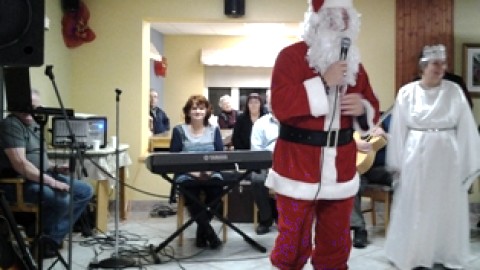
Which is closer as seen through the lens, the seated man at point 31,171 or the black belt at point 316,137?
the black belt at point 316,137

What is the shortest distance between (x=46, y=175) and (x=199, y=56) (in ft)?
18.0

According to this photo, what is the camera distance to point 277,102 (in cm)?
184

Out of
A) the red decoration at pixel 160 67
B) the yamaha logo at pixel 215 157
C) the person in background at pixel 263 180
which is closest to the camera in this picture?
the yamaha logo at pixel 215 157

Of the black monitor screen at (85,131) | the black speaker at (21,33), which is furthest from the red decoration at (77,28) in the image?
the black speaker at (21,33)

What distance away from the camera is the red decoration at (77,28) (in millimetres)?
4699

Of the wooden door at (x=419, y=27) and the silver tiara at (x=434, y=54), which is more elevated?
the wooden door at (x=419, y=27)

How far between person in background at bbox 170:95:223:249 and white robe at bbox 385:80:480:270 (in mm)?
1330

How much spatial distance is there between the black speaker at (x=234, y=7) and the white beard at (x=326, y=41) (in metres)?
2.95

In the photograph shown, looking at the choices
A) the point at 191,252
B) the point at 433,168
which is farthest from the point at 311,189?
the point at 191,252

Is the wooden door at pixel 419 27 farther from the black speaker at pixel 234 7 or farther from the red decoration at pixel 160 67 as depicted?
the red decoration at pixel 160 67

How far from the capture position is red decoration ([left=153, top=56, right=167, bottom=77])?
7.74m

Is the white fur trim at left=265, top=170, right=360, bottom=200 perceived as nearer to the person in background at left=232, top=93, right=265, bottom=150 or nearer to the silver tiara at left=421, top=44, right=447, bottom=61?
the silver tiara at left=421, top=44, right=447, bottom=61

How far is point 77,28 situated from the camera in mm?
4754

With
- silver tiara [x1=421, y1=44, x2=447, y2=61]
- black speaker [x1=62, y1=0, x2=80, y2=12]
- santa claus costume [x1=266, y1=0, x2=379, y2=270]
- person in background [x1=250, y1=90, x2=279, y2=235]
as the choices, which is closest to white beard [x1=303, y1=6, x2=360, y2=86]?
santa claus costume [x1=266, y1=0, x2=379, y2=270]
